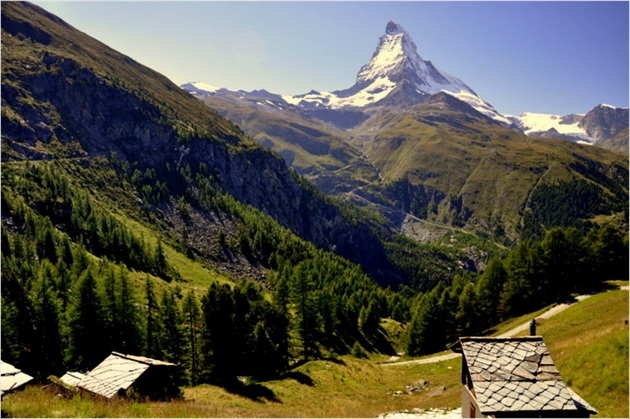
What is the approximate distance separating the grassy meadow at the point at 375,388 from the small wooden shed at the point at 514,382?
1181cm

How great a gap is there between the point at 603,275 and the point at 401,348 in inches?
2010

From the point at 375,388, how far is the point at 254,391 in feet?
56.9

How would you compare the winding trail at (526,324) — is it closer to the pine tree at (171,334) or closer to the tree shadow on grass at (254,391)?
the tree shadow on grass at (254,391)

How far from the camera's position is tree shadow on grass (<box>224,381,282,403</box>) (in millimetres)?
43750

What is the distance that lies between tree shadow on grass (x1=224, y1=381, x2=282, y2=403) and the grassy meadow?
0.37 feet

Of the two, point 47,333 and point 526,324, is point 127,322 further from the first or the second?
point 526,324

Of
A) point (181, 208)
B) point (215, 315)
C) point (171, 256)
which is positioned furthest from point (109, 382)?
point (181, 208)

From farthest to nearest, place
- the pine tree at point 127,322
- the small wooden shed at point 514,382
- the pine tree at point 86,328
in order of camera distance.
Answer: the pine tree at point 127,322, the pine tree at point 86,328, the small wooden shed at point 514,382

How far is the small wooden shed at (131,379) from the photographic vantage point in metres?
29.0

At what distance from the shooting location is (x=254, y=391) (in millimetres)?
46000

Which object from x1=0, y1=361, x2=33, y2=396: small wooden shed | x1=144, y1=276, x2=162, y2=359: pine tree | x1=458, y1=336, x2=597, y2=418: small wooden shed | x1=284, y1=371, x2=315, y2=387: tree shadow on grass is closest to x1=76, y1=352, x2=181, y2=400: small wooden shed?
x1=0, y1=361, x2=33, y2=396: small wooden shed

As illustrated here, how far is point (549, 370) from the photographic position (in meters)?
20.4

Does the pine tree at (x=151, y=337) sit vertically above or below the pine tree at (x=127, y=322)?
below

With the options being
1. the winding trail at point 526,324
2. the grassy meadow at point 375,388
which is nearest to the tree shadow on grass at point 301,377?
the grassy meadow at point 375,388
